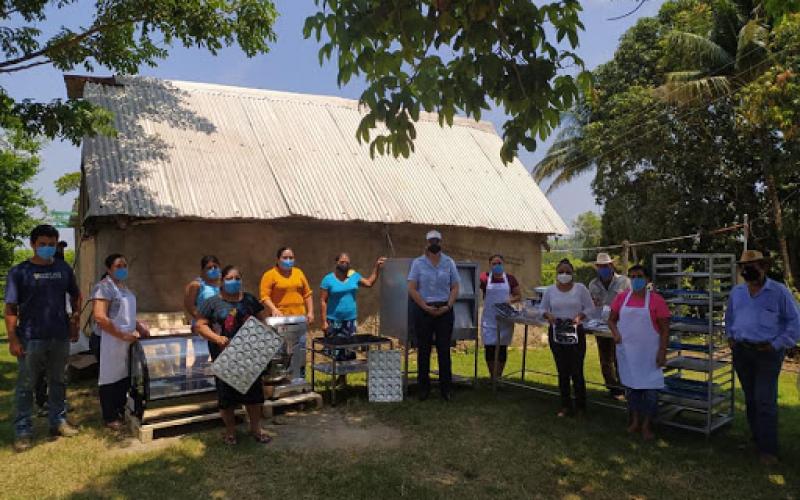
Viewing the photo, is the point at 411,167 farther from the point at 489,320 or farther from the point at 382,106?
the point at 382,106

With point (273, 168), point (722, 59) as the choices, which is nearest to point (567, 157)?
point (722, 59)

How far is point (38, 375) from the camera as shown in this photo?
17.8 feet

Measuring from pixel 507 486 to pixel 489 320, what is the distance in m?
3.39

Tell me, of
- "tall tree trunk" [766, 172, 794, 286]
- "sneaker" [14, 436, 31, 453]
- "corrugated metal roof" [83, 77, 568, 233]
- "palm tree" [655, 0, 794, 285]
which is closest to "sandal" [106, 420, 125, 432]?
"sneaker" [14, 436, 31, 453]

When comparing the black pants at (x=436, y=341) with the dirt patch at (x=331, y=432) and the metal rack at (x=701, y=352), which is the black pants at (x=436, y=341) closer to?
the dirt patch at (x=331, y=432)

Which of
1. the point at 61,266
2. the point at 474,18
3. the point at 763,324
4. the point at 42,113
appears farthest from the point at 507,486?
the point at 42,113

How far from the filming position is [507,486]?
4.56 m

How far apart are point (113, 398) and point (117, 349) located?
0.55m

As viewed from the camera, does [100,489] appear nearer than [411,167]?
Yes

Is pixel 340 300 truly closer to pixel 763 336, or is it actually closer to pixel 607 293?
pixel 607 293

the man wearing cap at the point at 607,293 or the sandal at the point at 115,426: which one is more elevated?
the man wearing cap at the point at 607,293

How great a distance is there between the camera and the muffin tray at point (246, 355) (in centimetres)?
515

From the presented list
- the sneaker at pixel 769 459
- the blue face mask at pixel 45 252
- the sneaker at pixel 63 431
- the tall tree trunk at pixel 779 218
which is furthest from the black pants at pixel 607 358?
the tall tree trunk at pixel 779 218

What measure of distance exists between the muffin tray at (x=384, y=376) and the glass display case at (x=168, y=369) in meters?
1.83
